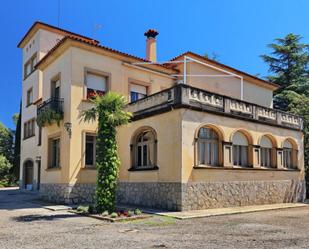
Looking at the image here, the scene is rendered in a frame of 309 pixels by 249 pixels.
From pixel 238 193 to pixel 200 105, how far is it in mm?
4716

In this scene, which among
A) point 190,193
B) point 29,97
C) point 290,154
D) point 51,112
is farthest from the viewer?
point 29,97

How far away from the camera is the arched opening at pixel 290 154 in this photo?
20094 mm

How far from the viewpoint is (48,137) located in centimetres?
1998

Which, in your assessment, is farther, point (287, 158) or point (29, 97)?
point (29, 97)

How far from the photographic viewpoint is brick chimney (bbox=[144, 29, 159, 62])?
23094 millimetres

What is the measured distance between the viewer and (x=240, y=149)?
1720 centimetres

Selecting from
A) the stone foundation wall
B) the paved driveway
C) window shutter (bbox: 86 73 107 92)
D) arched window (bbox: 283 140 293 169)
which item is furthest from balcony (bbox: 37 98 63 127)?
arched window (bbox: 283 140 293 169)

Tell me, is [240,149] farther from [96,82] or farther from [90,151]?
[96,82]

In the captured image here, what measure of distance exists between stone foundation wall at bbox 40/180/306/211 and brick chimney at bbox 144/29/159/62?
9383 mm

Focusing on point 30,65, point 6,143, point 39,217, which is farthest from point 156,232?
point 6,143

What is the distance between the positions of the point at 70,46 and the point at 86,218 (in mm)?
9694

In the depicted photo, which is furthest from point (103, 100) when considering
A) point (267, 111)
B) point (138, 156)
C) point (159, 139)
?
point (267, 111)

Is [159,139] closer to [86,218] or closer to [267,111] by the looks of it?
[86,218]

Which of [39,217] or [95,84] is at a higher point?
[95,84]
